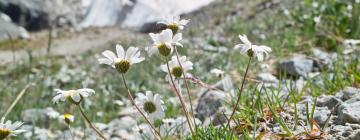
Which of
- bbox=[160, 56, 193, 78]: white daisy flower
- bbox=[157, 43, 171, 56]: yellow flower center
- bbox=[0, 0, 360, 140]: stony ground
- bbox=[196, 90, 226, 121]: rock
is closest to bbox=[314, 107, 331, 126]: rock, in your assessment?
bbox=[0, 0, 360, 140]: stony ground

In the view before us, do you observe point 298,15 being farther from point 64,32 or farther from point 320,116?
point 64,32

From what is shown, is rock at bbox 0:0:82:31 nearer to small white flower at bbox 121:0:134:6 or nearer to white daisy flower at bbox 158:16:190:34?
small white flower at bbox 121:0:134:6

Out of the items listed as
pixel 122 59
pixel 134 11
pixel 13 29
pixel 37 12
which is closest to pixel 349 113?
pixel 122 59

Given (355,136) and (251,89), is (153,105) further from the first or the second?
(251,89)

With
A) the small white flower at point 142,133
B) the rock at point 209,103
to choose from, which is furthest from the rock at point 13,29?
the small white flower at point 142,133

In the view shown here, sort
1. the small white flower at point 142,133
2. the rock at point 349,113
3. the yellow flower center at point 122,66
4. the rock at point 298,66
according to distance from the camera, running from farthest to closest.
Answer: the rock at point 298,66
the small white flower at point 142,133
the rock at point 349,113
the yellow flower center at point 122,66

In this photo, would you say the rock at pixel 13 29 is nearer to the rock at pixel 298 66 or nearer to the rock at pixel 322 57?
the rock at pixel 322 57

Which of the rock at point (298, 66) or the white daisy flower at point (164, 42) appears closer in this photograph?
the white daisy flower at point (164, 42)
